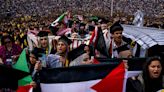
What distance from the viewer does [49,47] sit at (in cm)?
1050

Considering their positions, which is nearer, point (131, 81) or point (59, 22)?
point (131, 81)

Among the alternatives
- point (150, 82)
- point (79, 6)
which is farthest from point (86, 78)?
point (79, 6)

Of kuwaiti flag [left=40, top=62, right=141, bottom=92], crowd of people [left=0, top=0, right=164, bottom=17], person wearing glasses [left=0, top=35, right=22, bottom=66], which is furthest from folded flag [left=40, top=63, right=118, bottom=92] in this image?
crowd of people [left=0, top=0, right=164, bottom=17]

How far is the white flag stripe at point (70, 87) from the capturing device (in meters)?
6.50

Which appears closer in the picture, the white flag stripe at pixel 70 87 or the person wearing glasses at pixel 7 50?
the white flag stripe at pixel 70 87

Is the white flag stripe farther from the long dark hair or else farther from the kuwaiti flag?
the long dark hair

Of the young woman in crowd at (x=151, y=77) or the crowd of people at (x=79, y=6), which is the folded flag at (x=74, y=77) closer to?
the young woman in crowd at (x=151, y=77)

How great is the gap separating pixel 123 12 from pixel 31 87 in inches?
1834

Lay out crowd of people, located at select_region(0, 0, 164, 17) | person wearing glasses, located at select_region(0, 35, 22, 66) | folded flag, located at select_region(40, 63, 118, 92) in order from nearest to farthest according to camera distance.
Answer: folded flag, located at select_region(40, 63, 118, 92) < person wearing glasses, located at select_region(0, 35, 22, 66) < crowd of people, located at select_region(0, 0, 164, 17)

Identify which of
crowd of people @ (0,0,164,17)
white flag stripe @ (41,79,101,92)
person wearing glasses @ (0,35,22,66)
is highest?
white flag stripe @ (41,79,101,92)

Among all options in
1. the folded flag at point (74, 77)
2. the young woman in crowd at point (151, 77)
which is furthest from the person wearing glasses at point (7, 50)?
the young woman in crowd at point (151, 77)

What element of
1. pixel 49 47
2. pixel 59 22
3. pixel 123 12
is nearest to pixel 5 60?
pixel 49 47

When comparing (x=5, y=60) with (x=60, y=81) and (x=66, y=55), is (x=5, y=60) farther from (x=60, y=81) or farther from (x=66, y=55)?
(x=60, y=81)

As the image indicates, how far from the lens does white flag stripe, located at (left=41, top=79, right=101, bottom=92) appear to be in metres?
6.50
